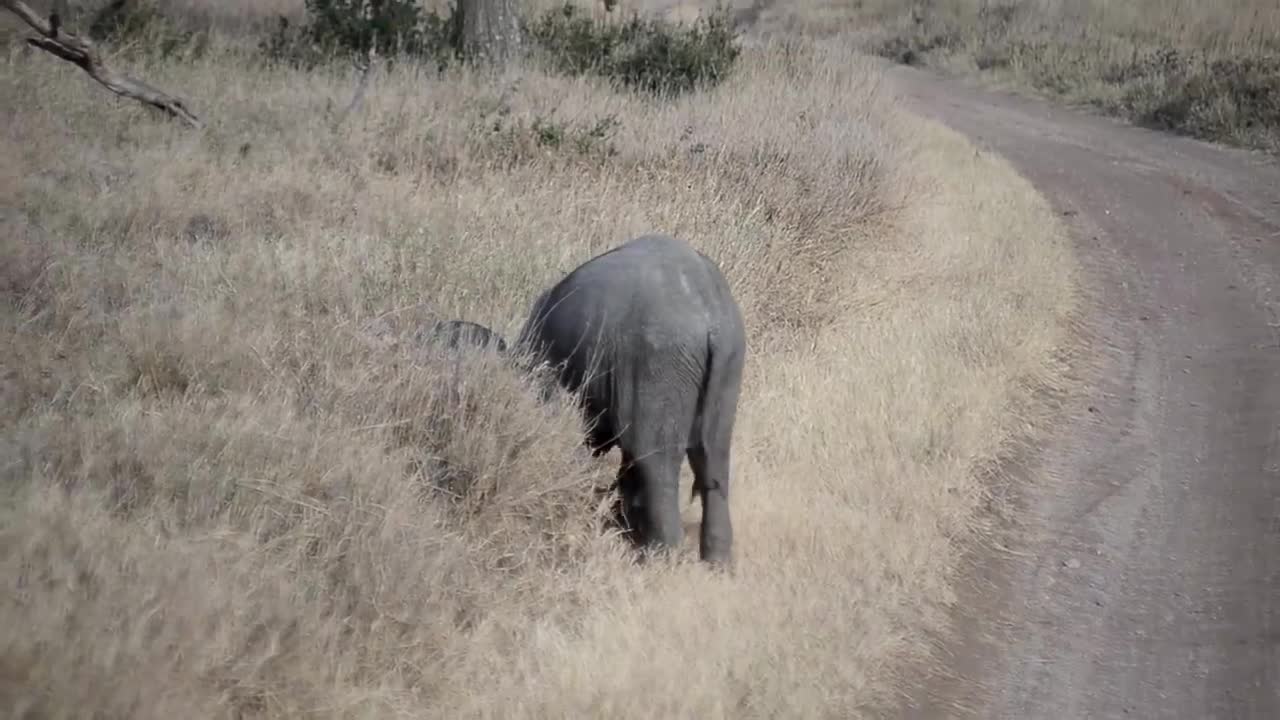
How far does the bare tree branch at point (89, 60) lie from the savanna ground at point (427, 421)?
258mm

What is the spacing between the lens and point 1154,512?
6699 mm

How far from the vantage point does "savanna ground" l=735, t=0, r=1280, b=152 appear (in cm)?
1847

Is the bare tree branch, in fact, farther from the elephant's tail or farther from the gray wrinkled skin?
the elephant's tail

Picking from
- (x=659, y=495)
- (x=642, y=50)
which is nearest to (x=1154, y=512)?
(x=659, y=495)

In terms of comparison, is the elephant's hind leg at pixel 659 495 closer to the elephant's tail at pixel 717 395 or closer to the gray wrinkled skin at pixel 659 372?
the gray wrinkled skin at pixel 659 372

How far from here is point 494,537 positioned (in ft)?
16.5

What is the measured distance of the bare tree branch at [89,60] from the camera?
29.6 feet

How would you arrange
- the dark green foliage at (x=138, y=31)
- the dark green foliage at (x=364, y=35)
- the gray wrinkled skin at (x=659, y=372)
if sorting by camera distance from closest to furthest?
the gray wrinkled skin at (x=659, y=372), the dark green foliage at (x=138, y=31), the dark green foliage at (x=364, y=35)

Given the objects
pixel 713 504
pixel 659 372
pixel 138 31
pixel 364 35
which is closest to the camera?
pixel 659 372

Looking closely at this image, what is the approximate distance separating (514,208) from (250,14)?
1010 centimetres

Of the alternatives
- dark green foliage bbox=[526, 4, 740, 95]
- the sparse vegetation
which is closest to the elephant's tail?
dark green foliage bbox=[526, 4, 740, 95]

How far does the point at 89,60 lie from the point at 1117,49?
19.6 meters

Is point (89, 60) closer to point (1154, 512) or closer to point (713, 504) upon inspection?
point (713, 504)

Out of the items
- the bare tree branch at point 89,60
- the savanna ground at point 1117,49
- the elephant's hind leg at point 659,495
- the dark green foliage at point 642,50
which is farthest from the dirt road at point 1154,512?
the bare tree branch at point 89,60
